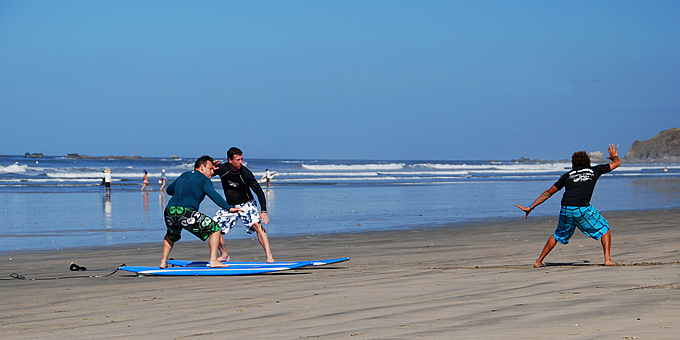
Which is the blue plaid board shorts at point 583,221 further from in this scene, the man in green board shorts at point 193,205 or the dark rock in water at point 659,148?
the dark rock in water at point 659,148

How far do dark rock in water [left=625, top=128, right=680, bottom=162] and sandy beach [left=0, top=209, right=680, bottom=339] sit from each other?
158520mm

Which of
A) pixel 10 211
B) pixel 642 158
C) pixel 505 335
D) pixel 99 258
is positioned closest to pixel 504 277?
pixel 505 335

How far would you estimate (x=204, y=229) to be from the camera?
7648 mm

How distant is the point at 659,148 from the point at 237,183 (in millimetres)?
174370

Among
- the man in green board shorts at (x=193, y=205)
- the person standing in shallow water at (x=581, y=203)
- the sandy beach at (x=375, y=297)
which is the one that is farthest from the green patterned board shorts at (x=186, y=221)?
the person standing in shallow water at (x=581, y=203)

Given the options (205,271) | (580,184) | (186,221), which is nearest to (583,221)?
(580,184)

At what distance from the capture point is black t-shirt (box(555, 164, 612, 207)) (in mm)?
7312

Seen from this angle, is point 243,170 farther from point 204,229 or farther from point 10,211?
point 10,211

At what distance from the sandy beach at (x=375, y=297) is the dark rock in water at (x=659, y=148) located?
6241 inches

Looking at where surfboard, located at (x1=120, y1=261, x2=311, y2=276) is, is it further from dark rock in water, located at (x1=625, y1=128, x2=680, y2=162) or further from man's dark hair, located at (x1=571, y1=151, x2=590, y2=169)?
dark rock in water, located at (x1=625, y1=128, x2=680, y2=162)

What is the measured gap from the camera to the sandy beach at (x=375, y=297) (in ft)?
14.4

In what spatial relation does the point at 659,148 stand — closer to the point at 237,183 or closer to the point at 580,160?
the point at 580,160

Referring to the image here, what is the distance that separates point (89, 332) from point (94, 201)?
2022 centimetres

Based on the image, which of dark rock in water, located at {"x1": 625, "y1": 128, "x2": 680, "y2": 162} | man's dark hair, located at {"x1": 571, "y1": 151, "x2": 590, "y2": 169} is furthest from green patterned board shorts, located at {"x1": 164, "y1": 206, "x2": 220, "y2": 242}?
dark rock in water, located at {"x1": 625, "y1": 128, "x2": 680, "y2": 162}
